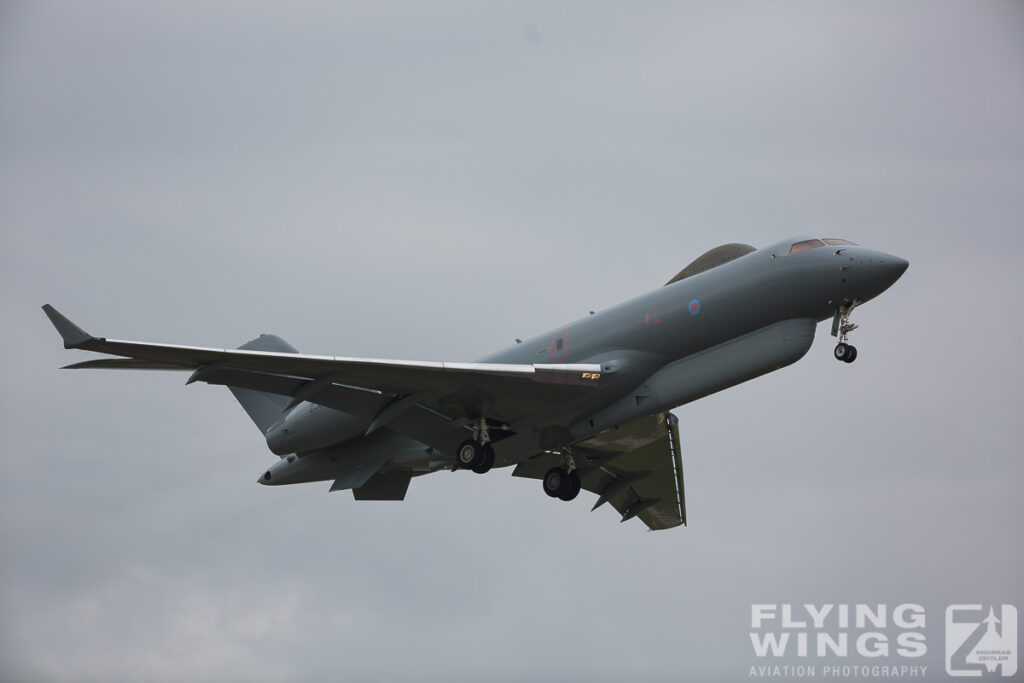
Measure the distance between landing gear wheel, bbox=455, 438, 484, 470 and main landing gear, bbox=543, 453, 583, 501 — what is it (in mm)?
4486

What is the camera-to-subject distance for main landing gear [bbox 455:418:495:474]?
35.8 meters

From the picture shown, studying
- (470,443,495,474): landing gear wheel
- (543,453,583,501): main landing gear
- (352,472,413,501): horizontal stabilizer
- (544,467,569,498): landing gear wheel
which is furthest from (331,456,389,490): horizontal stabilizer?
(543,453,583,501): main landing gear

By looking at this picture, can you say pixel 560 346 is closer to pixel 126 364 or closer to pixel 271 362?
pixel 271 362

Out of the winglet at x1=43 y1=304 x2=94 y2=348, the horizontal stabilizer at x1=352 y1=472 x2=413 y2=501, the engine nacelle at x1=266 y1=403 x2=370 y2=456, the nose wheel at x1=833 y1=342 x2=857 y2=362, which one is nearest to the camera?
the winglet at x1=43 y1=304 x2=94 y2=348

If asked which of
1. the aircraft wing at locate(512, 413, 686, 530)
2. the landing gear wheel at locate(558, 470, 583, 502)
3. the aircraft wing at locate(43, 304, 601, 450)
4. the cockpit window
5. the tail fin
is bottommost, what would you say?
the landing gear wheel at locate(558, 470, 583, 502)

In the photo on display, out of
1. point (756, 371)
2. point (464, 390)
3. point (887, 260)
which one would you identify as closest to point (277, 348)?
point (464, 390)

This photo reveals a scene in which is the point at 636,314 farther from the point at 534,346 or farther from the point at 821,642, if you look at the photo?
the point at 821,642

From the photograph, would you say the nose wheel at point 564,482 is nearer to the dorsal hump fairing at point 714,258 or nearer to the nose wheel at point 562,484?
the nose wheel at point 562,484

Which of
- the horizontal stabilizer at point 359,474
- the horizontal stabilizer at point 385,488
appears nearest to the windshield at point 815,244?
the horizontal stabilizer at point 359,474

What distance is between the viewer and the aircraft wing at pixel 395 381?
32031mm

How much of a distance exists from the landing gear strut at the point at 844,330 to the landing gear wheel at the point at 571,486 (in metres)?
11.0

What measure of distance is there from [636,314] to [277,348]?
13504mm

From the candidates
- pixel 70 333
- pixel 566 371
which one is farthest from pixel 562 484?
pixel 70 333

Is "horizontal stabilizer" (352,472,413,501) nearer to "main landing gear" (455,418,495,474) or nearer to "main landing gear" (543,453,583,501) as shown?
"main landing gear" (543,453,583,501)
